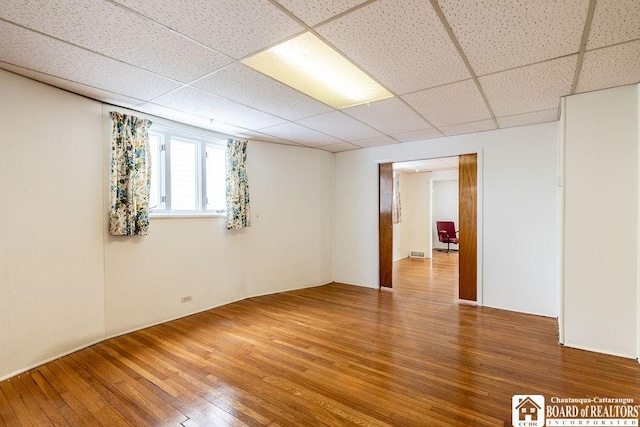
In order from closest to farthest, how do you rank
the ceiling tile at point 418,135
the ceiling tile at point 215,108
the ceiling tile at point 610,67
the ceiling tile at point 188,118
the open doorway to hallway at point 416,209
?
the ceiling tile at point 610,67, the ceiling tile at point 215,108, the ceiling tile at point 188,118, the ceiling tile at point 418,135, the open doorway to hallway at point 416,209

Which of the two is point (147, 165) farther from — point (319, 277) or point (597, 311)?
point (597, 311)

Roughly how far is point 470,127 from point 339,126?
5.59 ft

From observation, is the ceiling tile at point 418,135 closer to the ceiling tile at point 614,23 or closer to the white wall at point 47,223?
the ceiling tile at point 614,23

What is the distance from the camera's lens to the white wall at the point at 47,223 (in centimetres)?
233

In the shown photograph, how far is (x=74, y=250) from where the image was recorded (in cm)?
276

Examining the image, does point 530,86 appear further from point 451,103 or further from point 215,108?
point 215,108

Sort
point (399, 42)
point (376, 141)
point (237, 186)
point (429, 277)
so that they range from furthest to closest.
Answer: point (429, 277) < point (376, 141) < point (237, 186) < point (399, 42)

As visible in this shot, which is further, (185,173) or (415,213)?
(415,213)

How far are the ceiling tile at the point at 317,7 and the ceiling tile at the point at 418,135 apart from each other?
8.83ft

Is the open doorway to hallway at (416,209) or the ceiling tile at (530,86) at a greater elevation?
the ceiling tile at (530,86)

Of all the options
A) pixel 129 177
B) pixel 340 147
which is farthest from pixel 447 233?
pixel 129 177

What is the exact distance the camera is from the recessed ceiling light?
208 centimetres

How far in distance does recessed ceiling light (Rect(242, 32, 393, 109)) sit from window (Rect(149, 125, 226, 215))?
191 cm

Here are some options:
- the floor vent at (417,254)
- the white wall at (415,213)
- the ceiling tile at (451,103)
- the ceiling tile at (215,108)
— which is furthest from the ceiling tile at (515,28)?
the floor vent at (417,254)
